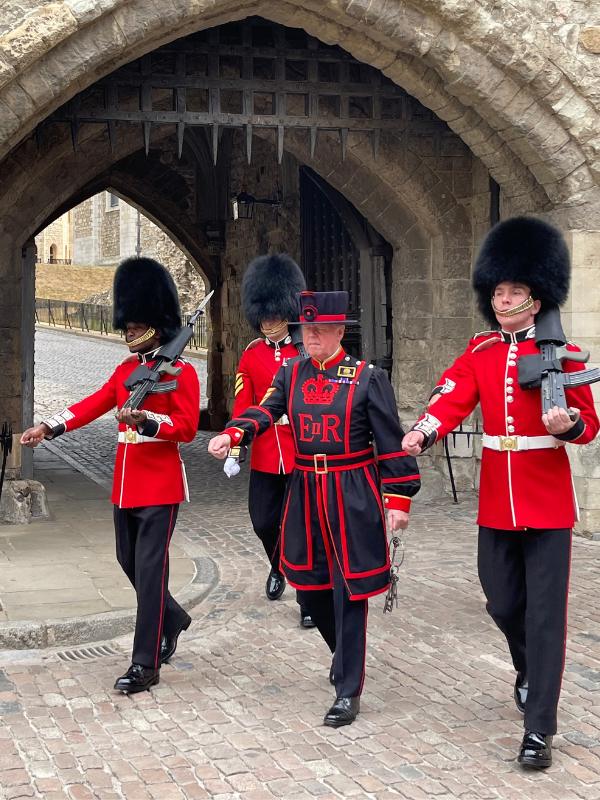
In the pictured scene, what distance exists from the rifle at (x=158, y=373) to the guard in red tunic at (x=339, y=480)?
458mm

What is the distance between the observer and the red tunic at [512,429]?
403 cm

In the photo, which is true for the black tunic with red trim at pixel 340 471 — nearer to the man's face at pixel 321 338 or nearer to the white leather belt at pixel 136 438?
the man's face at pixel 321 338

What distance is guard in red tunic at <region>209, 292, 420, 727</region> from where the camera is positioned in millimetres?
4285

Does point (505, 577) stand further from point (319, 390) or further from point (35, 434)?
point (35, 434)

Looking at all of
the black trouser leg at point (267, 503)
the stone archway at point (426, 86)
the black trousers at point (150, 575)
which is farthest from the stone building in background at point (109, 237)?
the black trousers at point (150, 575)

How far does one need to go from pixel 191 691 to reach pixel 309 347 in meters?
1.51

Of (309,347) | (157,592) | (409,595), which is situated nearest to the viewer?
(309,347)

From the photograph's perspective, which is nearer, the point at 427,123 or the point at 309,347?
the point at 309,347

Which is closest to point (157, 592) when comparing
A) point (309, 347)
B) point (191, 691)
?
point (191, 691)

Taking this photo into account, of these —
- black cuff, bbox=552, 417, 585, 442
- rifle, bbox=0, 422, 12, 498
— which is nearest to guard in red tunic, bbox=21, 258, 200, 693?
black cuff, bbox=552, 417, 585, 442

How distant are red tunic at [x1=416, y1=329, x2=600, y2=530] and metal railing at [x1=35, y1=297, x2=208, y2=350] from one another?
83.6 ft

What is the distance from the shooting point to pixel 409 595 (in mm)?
6324

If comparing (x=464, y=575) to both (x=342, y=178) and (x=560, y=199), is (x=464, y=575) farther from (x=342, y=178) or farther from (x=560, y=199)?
(x=342, y=178)

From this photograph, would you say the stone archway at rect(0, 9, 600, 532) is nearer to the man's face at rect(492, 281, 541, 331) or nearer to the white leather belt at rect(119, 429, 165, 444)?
the white leather belt at rect(119, 429, 165, 444)
